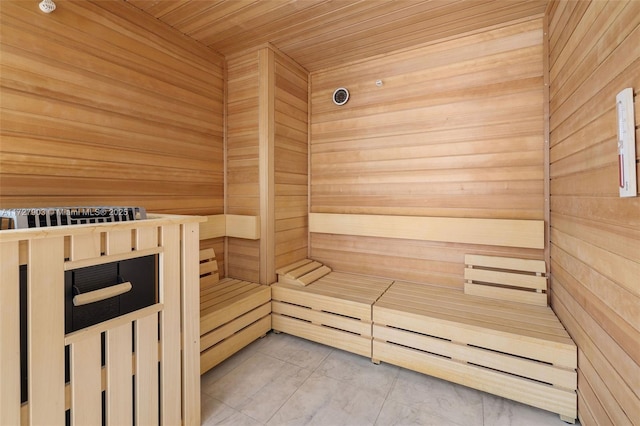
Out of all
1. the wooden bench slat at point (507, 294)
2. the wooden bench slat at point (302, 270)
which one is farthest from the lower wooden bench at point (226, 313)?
the wooden bench slat at point (507, 294)

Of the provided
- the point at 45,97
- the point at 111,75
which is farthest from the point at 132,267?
the point at 111,75

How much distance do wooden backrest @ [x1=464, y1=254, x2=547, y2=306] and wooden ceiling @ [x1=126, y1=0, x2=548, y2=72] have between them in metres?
1.89

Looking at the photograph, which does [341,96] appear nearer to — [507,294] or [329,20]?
[329,20]

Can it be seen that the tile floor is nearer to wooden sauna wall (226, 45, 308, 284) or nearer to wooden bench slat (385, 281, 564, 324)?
wooden bench slat (385, 281, 564, 324)

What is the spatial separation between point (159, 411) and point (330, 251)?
204cm

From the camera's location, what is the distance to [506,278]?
90.1 inches

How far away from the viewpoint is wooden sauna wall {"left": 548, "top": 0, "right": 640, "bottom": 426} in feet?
3.56

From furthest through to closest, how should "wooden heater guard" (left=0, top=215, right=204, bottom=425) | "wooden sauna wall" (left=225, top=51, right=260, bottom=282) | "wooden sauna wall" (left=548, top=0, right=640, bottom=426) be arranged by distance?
"wooden sauna wall" (left=225, top=51, right=260, bottom=282), "wooden sauna wall" (left=548, top=0, right=640, bottom=426), "wooden heater guard" (left=0, top=215, right=204, bottom=425)

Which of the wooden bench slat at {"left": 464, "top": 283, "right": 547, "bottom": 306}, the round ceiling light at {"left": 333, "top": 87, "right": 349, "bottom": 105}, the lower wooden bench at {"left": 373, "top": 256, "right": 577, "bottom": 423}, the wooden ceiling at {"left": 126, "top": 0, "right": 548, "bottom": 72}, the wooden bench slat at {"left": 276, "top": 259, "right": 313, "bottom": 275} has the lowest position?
the lower wooden bench at {"left": 373, "top": 256, "right": 577, "bottom": 423}

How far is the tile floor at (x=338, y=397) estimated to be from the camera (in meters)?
1.65

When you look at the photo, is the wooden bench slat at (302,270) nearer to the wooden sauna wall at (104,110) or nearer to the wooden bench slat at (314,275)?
the wooden bench slat at (314,275)

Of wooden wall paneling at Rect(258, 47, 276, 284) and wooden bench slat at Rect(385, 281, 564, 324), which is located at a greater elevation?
wooden wall paneling at Rect(258, 47, 276, 284)

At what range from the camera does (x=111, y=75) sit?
1986mm

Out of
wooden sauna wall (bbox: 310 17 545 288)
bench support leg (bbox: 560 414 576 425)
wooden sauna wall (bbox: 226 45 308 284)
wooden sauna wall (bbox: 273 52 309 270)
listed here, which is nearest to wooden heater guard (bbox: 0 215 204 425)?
wooden sauna wall (bbox: 226 45 308 284)
